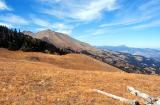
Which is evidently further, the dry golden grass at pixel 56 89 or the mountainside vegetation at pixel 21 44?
the mountainside vegetation at pixel 21 44

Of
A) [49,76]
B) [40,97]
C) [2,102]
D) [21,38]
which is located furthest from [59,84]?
[21,38]

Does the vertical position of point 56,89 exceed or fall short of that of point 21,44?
it falls short

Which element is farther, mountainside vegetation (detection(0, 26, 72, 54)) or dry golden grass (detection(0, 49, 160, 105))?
mountainside vegetation (detection(0, 26, 72, 54))

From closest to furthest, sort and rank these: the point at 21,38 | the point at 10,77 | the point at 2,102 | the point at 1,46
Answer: the point at 2,102 → the point at 10,77 → the point at 1,46 → the point at 21,38

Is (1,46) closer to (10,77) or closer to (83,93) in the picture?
(10,77)

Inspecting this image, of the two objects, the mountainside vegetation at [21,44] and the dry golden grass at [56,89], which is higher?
the mountainside vegetation at [21,44]

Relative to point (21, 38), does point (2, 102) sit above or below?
below

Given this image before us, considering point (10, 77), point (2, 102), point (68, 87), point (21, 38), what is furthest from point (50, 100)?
point (21, 38)

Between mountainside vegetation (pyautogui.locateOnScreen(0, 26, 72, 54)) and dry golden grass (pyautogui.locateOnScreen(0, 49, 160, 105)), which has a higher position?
mountainside vegetation (pyautogui.locateOnScreen(0, 26, 72, 54))

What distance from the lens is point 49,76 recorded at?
34.8m

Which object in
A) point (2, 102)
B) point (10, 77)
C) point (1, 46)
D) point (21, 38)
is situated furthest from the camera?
point (21, 38)

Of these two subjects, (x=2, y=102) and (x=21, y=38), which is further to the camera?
(x=21, y=38)

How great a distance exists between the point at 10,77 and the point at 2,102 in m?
9.95

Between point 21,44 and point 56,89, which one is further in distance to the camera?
point 21,44
